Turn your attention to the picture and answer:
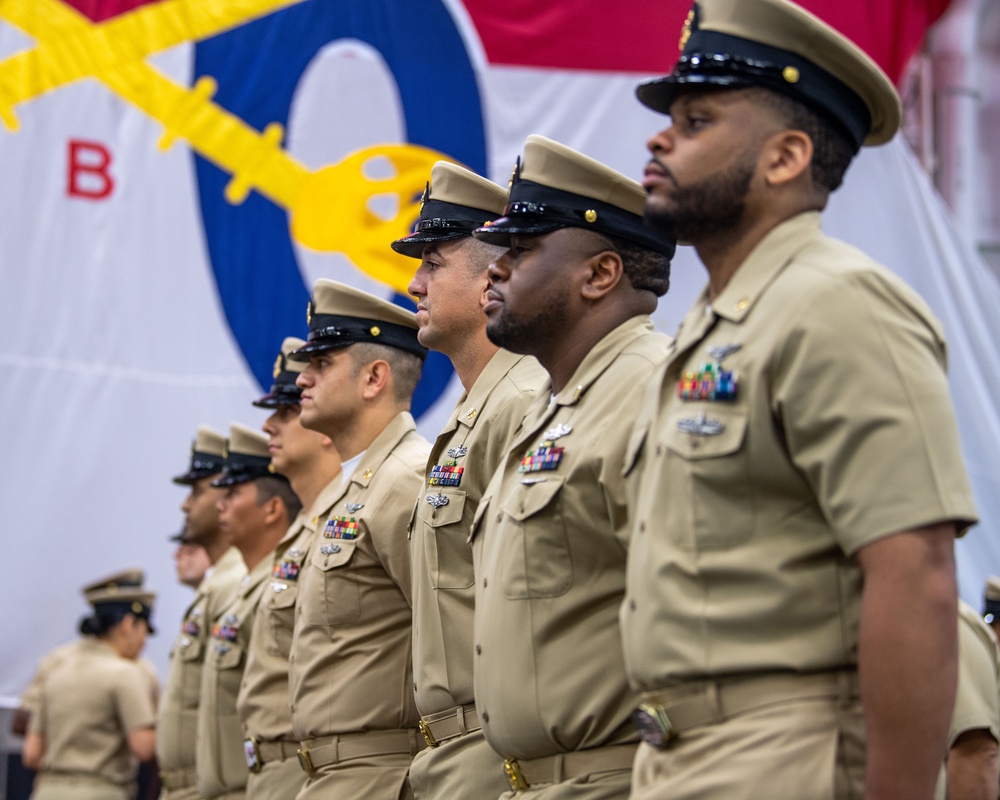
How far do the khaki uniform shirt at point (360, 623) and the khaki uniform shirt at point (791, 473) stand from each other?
2.08 meters

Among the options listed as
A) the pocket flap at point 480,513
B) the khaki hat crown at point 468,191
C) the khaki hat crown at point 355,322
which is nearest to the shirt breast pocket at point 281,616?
the khaki hat crown at point 355,322

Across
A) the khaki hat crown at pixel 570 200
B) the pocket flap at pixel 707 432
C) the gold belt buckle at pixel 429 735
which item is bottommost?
the gold belt buckle at pixel 429 735

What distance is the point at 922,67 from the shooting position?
9734 millimetres

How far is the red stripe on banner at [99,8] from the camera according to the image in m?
8.80

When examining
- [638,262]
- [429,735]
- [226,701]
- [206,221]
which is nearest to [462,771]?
[429,735]

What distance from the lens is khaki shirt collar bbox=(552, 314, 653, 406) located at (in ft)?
9.86

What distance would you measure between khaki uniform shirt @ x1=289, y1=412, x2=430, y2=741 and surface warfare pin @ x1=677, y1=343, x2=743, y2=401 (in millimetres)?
2077

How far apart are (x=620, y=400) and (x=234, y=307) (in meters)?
6.48

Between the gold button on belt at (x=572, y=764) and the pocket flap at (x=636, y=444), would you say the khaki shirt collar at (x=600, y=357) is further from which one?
the gold button on belt at (x=572, y=764)

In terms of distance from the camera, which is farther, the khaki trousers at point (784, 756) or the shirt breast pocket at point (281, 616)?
the shirt breast pocket at point (281, 616)

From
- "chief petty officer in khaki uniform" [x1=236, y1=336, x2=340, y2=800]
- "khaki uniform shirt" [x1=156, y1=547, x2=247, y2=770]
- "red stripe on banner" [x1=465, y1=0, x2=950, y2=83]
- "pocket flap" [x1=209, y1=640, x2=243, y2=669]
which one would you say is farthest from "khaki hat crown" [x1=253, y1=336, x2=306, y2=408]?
"red stripe on banner" [x1=465, y1=0, x2=950, y2=83]

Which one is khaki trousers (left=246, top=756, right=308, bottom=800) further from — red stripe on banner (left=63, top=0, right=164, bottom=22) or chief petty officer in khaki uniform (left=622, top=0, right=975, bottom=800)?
red stripe on banner (left=63, top=0, right=164, bottom=22)

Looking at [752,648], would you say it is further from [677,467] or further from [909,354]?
[909,354]

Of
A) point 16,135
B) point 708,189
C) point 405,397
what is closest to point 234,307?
point 16,135
